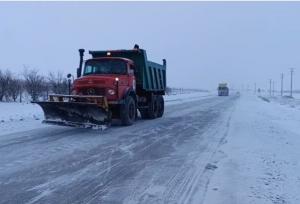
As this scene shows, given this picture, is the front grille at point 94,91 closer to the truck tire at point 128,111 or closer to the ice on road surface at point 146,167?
the truck tire at point 128,111

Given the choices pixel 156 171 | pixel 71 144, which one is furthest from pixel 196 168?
pixel 71 144

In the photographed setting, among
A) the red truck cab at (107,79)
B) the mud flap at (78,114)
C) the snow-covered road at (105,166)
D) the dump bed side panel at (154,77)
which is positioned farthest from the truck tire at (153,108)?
the snow-covered road at (105,166)

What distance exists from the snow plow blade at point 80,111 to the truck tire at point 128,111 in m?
1.35

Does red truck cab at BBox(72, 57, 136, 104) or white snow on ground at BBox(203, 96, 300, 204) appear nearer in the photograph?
white snow on ground at BBox(203, 96, 300, 204)

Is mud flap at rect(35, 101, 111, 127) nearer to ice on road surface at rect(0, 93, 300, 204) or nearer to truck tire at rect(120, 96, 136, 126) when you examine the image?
ice on road surface at rect(0, 93, 300, 204)

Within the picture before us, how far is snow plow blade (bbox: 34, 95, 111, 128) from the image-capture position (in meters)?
14.4

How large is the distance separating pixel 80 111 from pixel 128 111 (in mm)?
2352

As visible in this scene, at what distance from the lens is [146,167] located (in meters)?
8.62

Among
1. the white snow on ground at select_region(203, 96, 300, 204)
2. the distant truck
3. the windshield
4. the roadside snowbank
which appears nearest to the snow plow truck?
the windshield

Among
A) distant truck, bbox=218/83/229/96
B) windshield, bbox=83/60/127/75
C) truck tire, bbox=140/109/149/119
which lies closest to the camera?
windshield, bbox=83/60/127/75

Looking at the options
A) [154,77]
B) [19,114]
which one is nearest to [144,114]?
[154,77]

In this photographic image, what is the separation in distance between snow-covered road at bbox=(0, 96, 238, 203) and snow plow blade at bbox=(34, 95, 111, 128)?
0.58 metres

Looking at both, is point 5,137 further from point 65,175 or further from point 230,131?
point 230,131

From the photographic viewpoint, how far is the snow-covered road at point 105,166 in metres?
6.51
